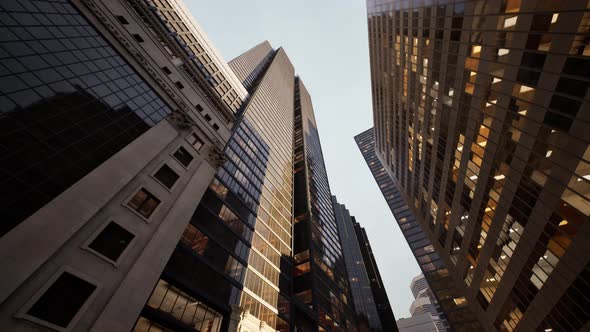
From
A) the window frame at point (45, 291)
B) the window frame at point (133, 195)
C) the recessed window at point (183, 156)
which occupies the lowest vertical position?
the window frame at point (45, 291)

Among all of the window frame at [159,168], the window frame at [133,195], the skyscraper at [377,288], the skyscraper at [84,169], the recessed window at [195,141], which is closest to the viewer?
the skyscraper at [84,169]

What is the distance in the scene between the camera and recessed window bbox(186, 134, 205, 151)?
107ft

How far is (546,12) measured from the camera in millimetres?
17922

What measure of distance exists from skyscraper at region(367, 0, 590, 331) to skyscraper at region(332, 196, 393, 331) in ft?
124

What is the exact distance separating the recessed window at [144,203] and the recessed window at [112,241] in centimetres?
226

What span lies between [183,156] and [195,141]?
3.64 meters

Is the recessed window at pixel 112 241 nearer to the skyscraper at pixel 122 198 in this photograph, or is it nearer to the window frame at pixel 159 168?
the skyscraper at pixel 122 198

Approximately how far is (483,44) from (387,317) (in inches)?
3279

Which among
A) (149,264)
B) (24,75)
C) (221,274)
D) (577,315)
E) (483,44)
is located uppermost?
(483,44)

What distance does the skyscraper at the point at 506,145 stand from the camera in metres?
17.8

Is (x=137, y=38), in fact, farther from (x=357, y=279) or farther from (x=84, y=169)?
(x=357, y=279)

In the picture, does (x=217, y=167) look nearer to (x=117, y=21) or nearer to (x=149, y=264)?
(x=149, y=264)

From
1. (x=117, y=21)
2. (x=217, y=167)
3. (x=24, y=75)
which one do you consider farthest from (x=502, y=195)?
(x=117, y=21)

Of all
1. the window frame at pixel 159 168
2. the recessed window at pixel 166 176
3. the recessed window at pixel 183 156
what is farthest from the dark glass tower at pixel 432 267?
the recessed window at pixel 166 176
